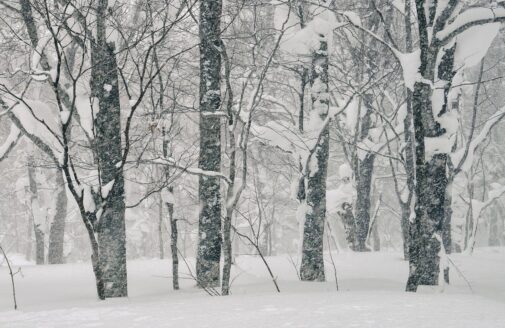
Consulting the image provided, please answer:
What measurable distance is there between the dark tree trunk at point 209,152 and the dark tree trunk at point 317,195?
5.12ft

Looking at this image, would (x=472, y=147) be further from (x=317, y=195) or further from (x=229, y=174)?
(x=229, y=174)

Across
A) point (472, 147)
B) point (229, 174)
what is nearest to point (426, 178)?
point (229, 174)

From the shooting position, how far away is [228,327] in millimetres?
2545

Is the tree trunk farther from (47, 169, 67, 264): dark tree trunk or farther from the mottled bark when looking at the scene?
(47, 169, 67, 264): dark tree trunk

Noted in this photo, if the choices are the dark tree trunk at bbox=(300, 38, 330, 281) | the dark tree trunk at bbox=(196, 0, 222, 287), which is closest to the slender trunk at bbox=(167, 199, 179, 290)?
the dark tree trunk at bbox=(196, 0, 222, 287)

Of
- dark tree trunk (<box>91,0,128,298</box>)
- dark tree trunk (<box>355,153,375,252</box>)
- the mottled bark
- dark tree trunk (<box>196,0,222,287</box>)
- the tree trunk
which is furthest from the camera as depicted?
dark tree trunk (<box>355,153,375,252</box>)

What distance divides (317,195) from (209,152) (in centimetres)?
195

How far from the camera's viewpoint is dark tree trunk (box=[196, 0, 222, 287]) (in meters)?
6.67

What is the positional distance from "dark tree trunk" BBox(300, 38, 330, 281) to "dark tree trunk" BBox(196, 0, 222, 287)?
1.56m

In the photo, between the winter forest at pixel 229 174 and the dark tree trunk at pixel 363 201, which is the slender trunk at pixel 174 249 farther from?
the dark tree trunk at pixel 363 201

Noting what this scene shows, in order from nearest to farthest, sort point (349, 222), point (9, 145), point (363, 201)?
point (9, 145) < point (349, 222) < point (363, 201)

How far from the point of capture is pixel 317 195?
24.8 ft

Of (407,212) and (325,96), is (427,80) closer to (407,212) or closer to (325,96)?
(325,96)

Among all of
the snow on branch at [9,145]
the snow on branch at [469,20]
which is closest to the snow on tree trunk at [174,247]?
the snow on branch at [9,145]
